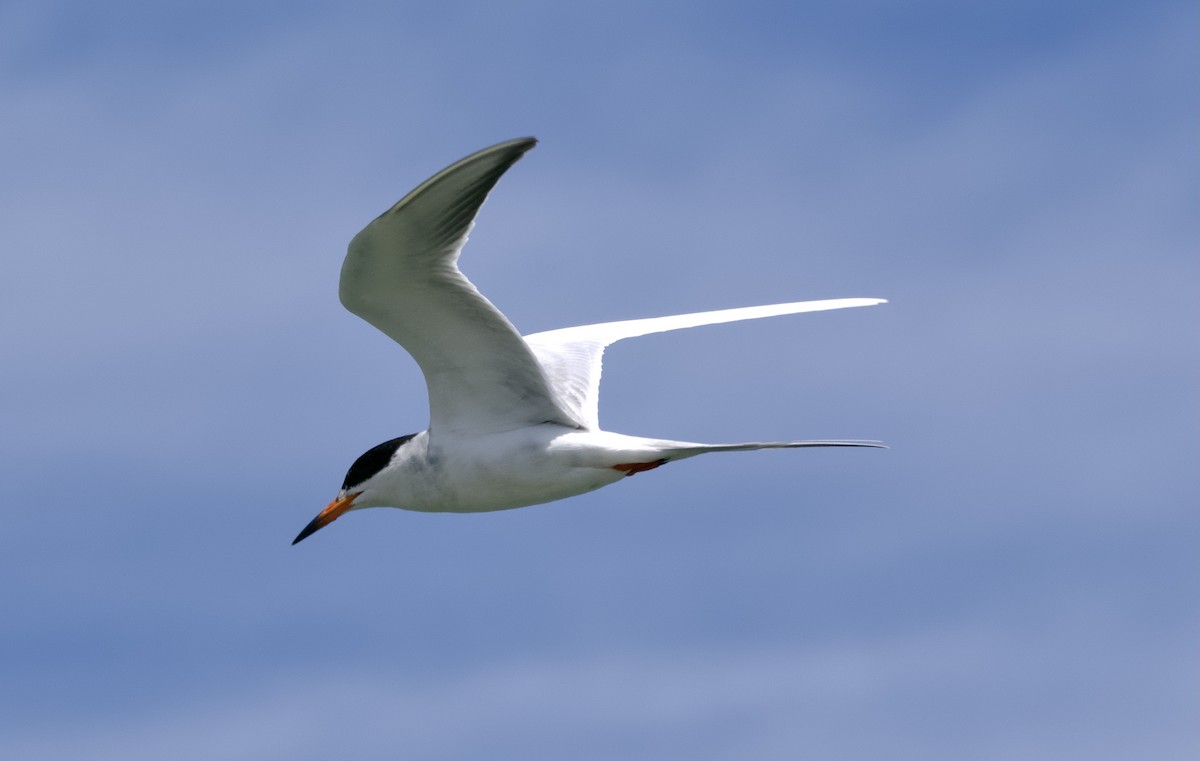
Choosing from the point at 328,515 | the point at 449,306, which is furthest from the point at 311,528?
the point at 449,306

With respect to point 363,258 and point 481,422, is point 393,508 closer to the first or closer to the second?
point 481,422

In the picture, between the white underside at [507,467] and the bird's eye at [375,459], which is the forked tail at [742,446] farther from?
the bird's eye at [375,459]

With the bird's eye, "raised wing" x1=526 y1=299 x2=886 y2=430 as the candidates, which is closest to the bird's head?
the bird's eye

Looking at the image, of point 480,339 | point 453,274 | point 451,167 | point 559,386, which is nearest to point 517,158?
point 451,167

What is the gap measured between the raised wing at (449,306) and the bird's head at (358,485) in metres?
0.48

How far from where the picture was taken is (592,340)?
14531mm

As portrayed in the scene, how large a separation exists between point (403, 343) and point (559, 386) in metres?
1.79

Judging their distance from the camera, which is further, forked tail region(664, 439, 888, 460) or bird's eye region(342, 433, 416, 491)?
bird's eye region(342, 433, 416, 491)

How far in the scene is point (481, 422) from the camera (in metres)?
12.3

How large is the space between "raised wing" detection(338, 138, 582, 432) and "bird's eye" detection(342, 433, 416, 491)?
0.41 m

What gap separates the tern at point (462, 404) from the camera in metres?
10.8

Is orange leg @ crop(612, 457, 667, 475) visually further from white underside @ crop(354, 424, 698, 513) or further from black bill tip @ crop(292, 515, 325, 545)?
black bill tip @ crop(292, 515, 325, 545)

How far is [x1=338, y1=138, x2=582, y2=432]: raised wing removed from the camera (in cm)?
1023

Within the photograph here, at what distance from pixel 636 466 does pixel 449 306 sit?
164cm
